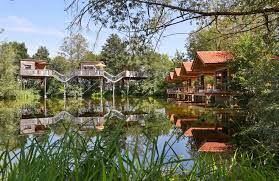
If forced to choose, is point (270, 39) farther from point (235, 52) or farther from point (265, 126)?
point (235, 52)

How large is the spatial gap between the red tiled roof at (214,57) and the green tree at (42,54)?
37.9 m

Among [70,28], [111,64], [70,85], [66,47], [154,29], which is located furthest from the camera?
[66,47]

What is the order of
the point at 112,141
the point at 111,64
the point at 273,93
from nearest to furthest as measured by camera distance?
the point at 112,141 → the point at 273,93 → the point at 111,64

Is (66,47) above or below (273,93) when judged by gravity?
above

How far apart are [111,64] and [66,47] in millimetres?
9953

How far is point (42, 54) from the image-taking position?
60688mm

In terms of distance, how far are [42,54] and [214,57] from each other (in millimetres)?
41185

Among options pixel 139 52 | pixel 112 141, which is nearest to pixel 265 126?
pixel 139 52

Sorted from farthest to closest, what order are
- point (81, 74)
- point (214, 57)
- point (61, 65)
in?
point (61, 65) < point (81, 74) < point (214, 57)

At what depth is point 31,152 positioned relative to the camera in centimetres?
194

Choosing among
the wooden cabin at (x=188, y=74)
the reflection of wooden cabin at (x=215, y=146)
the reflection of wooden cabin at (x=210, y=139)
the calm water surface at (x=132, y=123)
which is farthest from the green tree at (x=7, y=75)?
the reflection of wooden cabin at (x=215, y=146)

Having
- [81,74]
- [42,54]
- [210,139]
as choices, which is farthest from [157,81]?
[210,139]

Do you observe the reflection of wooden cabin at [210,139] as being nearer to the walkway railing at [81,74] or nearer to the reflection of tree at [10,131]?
the reflection of tree at [10,131]

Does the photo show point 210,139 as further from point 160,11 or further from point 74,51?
point 74,51
